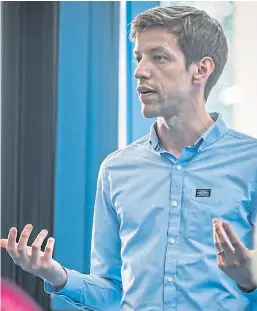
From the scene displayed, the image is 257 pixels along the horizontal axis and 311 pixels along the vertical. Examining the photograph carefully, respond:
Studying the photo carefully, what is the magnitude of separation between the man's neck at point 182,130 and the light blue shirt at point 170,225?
32 mm

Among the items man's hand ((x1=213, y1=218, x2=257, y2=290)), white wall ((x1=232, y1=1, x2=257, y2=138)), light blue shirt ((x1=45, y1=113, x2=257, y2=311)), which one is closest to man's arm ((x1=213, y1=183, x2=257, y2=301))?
man's hand ((x1=213, y1=218, x2=257, y2=290))

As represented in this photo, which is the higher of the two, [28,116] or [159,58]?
[159,58]

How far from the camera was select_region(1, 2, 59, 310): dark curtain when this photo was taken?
271cm

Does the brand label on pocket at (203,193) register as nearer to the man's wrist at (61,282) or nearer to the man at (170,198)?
the man at (170,198)

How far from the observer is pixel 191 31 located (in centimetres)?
156

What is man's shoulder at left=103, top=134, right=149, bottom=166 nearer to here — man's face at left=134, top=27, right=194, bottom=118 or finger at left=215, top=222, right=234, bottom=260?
man's face at left=134, top=27, right=194, bottom=118

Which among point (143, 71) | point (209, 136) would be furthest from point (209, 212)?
point (143, 71)

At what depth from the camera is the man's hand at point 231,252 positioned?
113 cm

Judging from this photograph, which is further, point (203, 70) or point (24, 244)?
point (203, 70)

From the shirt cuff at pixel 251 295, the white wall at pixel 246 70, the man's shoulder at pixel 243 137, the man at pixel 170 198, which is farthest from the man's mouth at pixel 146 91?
the white wall at pixel 246 70

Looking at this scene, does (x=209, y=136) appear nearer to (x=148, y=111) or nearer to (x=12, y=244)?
(x=148, y=111)

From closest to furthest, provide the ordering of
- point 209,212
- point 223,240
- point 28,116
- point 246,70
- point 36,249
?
point 223,240
point 36,249
point 209,212
point 246,70
point 28,116

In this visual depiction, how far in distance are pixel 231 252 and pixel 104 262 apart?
1.66 ft

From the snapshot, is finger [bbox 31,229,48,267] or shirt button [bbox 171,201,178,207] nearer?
finger [bbox 31,229,48,267]
